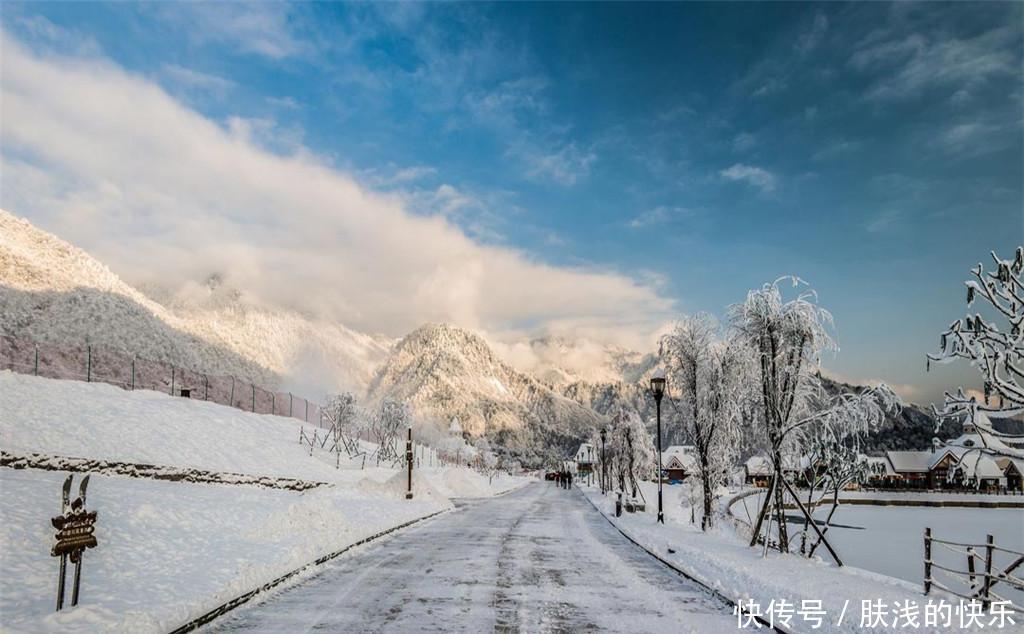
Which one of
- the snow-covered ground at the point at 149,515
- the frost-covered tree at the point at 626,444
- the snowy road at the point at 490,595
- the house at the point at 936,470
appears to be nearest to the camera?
the snowy road at the point at 490,595

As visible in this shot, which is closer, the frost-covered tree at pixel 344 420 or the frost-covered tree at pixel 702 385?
the frost-covered tree at pixel 702 385

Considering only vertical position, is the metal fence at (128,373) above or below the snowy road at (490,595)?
above

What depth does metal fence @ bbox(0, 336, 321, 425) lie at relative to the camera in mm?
32750

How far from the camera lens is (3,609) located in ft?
32.4

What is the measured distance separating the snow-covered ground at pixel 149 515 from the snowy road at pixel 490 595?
146 centimetres

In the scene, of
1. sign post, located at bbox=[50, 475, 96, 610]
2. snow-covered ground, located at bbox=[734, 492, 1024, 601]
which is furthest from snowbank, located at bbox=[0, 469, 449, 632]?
snow-covered ground, located at bbox=[734, 492, 1024, 601]

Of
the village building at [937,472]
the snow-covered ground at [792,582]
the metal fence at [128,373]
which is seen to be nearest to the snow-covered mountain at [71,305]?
the metal fence at [128,373]

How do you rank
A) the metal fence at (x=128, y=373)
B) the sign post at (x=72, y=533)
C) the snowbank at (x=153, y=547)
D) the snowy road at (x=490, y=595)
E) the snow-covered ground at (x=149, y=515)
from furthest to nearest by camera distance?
the metal fence at (x=128, y=373)
the snow-covered ground at (x=149, y=515)
the snowy road at (x=490, y=595)
the snowbank at (x=153, y=547)
the sign post at (x=72, y=533)

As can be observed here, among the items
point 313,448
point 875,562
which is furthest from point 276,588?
point 313,448

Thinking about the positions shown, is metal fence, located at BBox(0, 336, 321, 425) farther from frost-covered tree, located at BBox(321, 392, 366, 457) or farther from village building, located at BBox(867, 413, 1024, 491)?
village building, located at BBox(867, 413, 1024, 491)

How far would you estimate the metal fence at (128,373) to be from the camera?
107 feet

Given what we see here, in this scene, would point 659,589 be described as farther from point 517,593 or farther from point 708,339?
point 708,339

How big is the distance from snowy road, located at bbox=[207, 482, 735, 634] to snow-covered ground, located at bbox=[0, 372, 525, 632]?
4.79 ft

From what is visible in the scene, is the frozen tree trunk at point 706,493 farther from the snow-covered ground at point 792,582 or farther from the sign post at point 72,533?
the sign post at point 72,533
